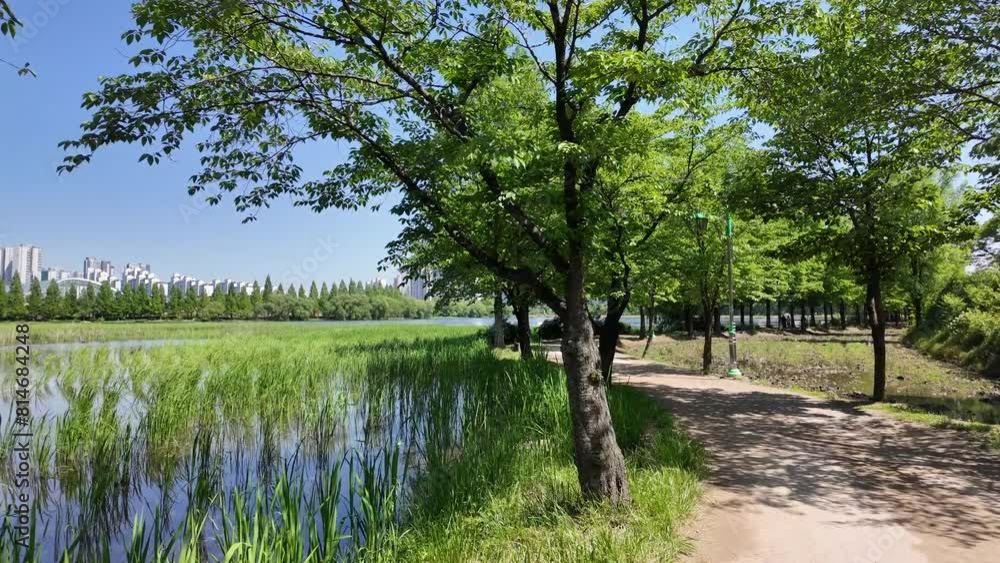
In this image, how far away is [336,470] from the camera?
4016mm

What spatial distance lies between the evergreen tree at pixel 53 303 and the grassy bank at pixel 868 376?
5739 centimetres

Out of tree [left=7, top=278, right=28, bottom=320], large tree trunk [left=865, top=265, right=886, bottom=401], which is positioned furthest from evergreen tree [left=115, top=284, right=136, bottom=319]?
large tree trunk [left=865, top=265, right=886, bottom=401]

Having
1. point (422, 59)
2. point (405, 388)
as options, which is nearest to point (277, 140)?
point (422, 59)

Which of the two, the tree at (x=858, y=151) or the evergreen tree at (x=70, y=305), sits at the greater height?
the tree at (x=858, y=151)

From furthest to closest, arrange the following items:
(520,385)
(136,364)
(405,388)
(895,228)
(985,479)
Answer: (136,364) → (405,388) → (895,228) → (520,385) → (985,479)

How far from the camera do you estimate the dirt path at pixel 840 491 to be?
4.06 m

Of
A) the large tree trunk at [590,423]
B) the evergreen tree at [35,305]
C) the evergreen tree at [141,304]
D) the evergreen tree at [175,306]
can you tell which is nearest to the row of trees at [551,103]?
the large tree trunk at [590,423]

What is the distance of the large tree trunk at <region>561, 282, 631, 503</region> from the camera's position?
449cm

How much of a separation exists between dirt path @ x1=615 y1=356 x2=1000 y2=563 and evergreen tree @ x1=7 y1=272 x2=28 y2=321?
61.3m

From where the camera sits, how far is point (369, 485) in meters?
4.57

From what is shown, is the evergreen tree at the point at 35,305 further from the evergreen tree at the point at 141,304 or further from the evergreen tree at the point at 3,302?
the evergreen tree at the point at 141,304

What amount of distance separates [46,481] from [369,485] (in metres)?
4.88

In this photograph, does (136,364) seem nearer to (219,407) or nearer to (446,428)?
(219,407)

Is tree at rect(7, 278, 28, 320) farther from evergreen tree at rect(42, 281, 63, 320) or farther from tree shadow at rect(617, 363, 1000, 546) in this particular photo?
tree shadow at rect(617, 363, 1000, 546)
